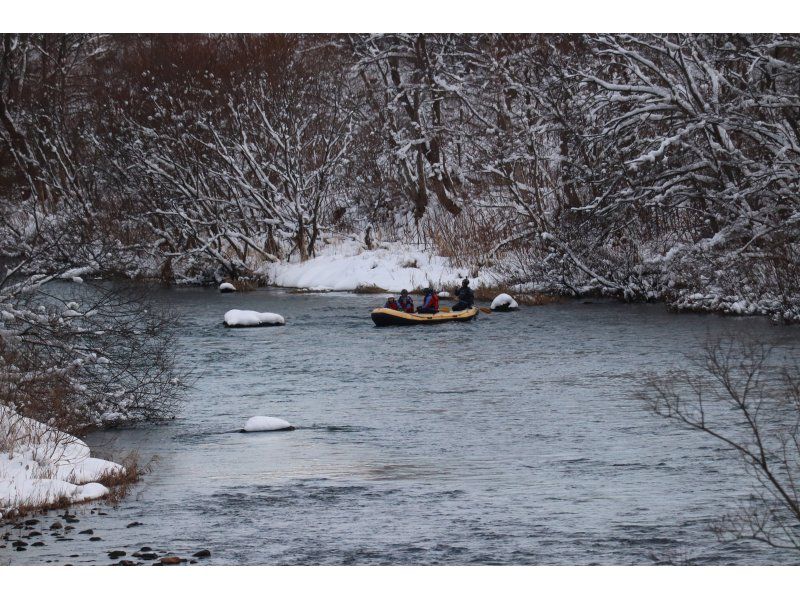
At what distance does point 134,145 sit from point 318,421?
4.37m

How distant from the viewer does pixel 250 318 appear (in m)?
16.1

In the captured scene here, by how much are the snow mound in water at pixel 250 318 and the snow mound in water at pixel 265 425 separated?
204 inches

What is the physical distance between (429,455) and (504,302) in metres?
8.79

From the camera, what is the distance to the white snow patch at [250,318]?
51.5 ft

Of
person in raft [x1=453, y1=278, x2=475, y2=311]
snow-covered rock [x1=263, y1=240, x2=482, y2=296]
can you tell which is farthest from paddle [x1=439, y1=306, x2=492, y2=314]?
snow-covered rock [x1=263, y1=240, x2=482, y2=296]

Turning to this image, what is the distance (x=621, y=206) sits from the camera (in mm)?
13984

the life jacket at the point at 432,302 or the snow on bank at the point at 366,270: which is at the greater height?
the snow on bank at the point at 366,270

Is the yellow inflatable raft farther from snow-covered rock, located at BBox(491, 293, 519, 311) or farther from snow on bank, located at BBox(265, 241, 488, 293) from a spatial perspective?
snow on bank, located at BBox(265, 241, 488, 293)

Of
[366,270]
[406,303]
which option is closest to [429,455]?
[366,270]

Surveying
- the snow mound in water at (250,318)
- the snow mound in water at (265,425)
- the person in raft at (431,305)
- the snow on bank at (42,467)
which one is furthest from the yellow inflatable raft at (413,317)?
the snow on bank at (42,467)

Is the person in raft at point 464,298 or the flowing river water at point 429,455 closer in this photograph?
the flowing river water at point 429,455

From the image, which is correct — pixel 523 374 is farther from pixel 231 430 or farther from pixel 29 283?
pixel 29 283

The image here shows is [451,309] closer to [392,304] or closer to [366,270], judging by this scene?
[392,304]

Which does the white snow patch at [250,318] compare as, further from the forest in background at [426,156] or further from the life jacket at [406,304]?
the life jacket at [406,304]
